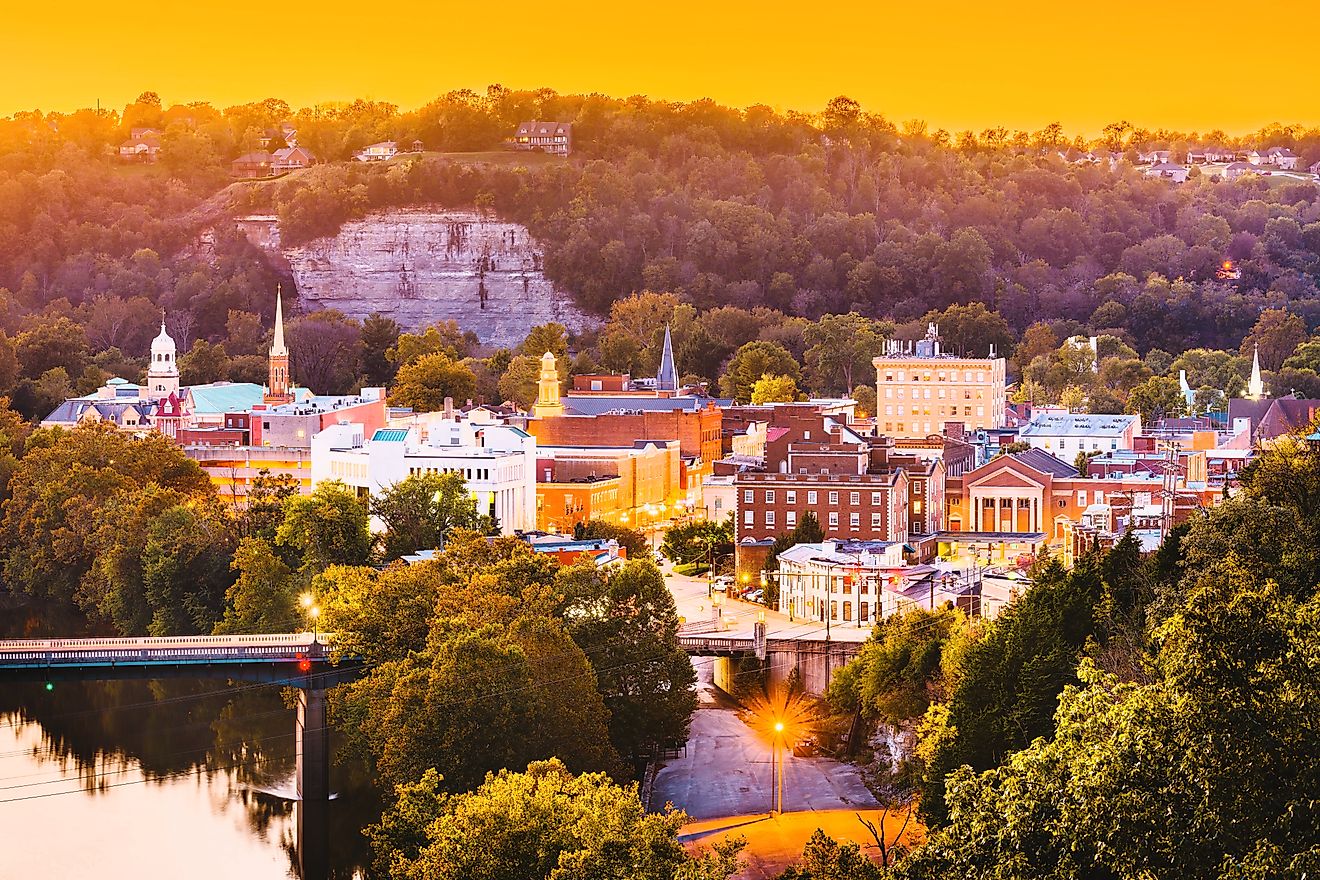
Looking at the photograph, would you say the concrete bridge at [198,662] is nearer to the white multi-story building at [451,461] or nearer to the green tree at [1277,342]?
the white multi-story building at [451,461]

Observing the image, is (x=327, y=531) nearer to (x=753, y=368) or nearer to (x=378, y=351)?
(x=753, y=368)

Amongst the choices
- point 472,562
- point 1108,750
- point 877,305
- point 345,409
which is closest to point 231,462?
point 345,409

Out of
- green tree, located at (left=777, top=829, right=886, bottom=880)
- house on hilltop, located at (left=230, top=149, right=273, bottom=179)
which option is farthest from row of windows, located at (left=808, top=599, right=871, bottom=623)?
house on hilltop, located at (left=230, top=149, right=273, bottom=179)

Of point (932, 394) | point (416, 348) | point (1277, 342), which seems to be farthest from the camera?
point (1277, 342)

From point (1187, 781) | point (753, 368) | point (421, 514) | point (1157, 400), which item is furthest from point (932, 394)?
point (1187, 781)

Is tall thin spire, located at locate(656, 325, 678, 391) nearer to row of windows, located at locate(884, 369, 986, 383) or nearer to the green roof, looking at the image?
row of windows, located at locate(884, 369, 986, 383)

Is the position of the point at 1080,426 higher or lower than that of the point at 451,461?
higher
